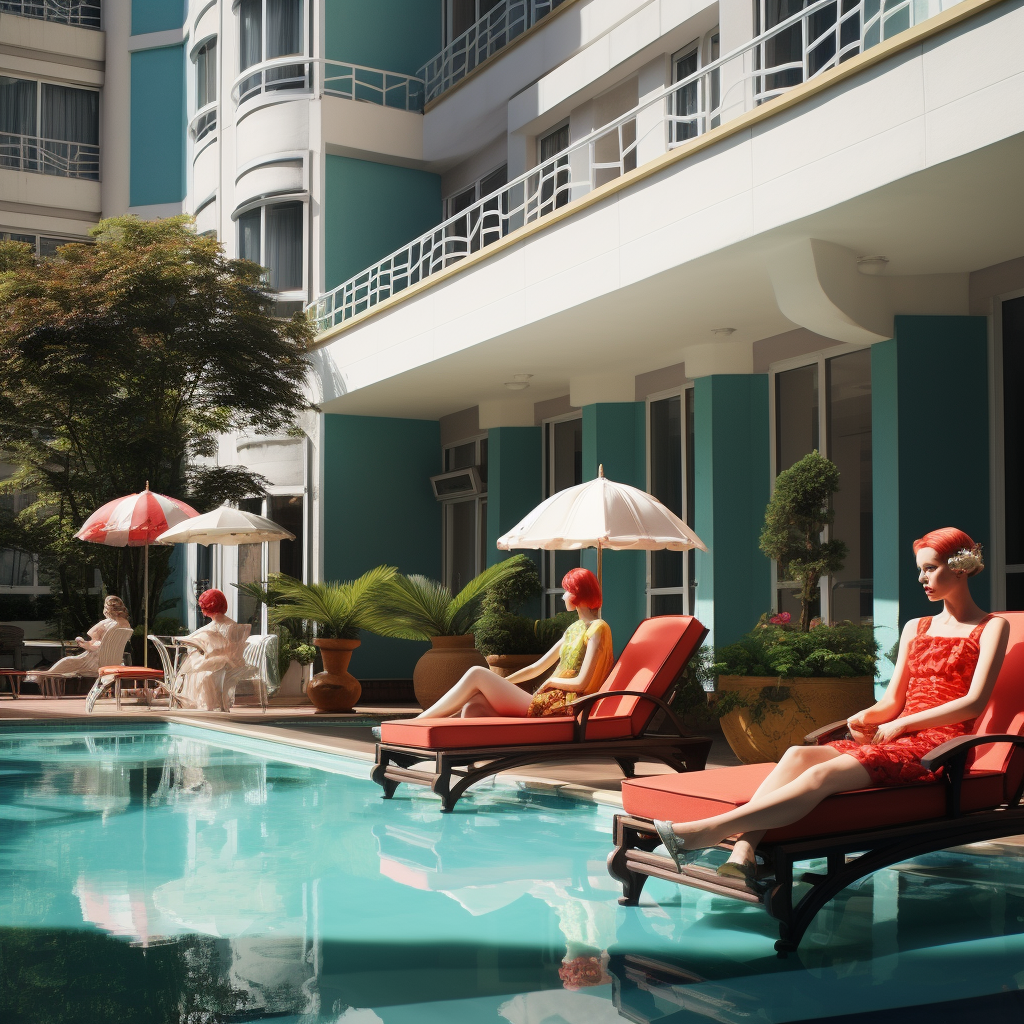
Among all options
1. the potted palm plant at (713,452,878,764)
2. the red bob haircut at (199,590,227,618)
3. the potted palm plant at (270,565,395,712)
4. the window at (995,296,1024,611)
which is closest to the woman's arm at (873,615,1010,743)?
the potted palm plant at (713,452,878,764)

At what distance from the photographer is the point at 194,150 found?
23047 mm

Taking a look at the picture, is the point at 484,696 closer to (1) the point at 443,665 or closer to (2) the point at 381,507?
(1) the point at 443,665

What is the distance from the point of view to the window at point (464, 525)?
17.8 meters

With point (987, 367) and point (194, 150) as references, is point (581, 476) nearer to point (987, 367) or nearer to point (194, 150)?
point (987, 367)

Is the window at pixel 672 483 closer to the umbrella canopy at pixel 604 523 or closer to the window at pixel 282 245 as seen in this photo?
the umbrella canopy at pixel 604 523

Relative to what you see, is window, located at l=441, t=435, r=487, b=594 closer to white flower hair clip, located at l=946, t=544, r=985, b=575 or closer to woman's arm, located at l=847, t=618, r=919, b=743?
woman's arm, located at l=847, t=618, r=919, b=743

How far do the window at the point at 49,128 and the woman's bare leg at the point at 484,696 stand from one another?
22.3 m

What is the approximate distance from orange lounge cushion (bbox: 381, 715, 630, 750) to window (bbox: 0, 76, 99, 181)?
74.7 ft

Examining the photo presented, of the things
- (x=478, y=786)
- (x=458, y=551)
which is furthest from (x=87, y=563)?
(x=478, y=786)

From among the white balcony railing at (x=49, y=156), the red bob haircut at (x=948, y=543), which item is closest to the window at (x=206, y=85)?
the white balcony railing at (x=49, y=156)

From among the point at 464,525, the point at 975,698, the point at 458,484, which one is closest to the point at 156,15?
the point at 458,484

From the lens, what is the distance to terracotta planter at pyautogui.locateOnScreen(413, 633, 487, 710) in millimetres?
13702

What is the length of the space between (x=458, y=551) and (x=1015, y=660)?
13.9m

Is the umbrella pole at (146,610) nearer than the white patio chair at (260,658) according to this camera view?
No
